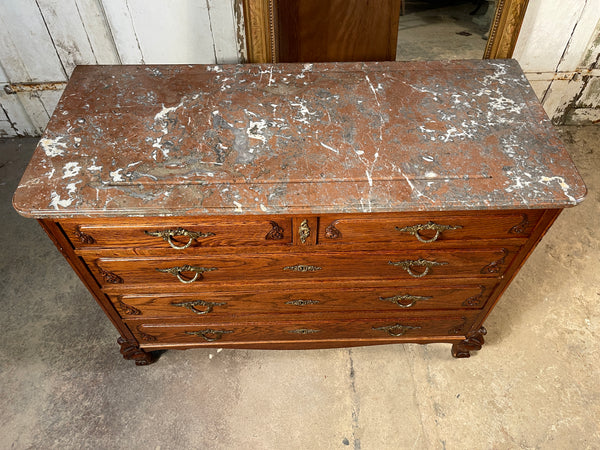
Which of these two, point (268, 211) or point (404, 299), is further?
point (404, 299)

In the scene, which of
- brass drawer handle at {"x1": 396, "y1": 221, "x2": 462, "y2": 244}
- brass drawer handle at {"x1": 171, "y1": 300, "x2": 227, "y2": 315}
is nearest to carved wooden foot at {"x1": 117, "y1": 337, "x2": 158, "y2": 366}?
brass drawer handle at {"x1": 171, "y1": 300, "x2": 227, "y2": 315}

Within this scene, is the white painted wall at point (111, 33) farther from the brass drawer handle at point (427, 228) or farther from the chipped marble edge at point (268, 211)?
the brass drawer handle at point (427, 228)

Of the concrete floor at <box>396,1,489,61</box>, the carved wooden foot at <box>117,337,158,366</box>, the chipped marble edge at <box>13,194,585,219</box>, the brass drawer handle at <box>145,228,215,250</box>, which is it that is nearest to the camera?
the chipped marble edge at <box>13,194,585,219</box>

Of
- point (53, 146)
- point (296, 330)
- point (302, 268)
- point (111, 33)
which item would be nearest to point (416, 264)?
point (302, 268)

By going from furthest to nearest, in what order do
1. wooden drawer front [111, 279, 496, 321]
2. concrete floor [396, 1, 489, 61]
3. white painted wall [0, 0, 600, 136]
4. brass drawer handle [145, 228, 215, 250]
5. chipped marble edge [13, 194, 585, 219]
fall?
white painted wall [0, 0, 600, 136] < concrete floor [396, 1, 489, 61] < wooden drawer front [111, 279, 496, 321] < brass drawer handle [145, 228, 215, 250] < chipped marble edge [13, 194, 585, 219]

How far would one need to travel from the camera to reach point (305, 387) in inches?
Result: 80.8

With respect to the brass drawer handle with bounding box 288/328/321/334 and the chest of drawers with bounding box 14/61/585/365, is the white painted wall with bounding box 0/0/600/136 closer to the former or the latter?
the chest of drawers with bounding box 14/61/585/365

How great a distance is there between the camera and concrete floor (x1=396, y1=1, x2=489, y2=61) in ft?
6.15

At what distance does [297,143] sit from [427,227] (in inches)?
20.7

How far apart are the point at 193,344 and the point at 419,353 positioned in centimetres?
112

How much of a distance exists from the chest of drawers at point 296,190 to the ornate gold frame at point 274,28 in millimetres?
142

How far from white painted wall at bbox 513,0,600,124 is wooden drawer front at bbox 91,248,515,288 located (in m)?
1.38

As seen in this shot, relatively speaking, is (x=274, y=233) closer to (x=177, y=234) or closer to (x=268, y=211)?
(x=268, y=211)

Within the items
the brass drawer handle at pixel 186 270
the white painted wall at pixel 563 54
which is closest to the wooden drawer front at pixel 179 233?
the brass drawer handle at pixel 186 270
